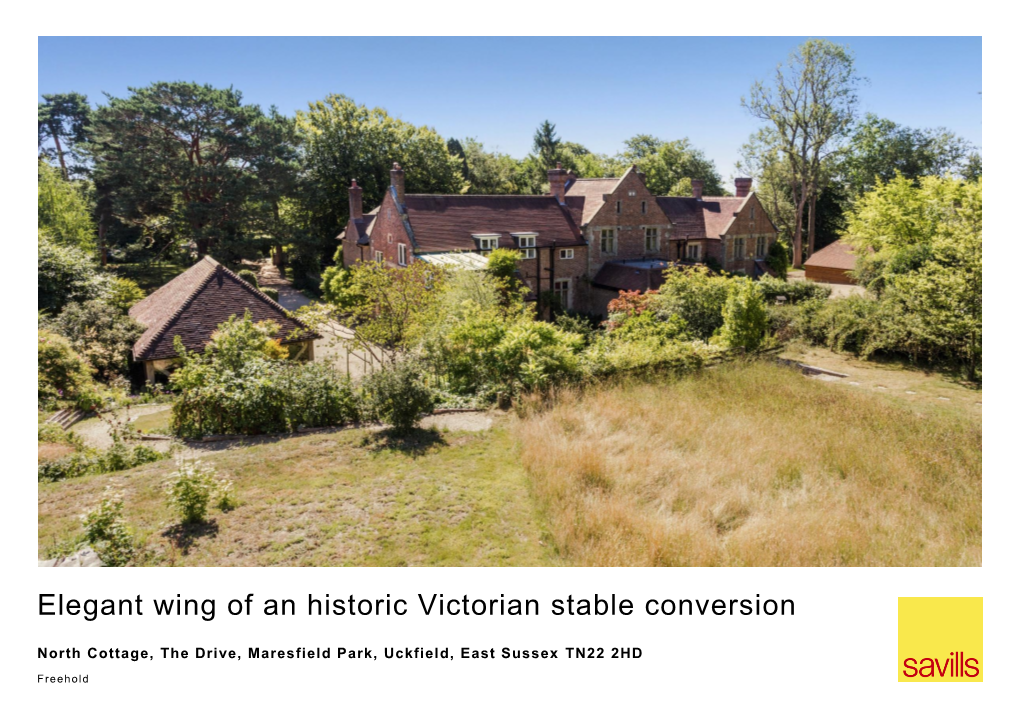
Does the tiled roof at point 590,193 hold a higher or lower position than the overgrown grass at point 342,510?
higher

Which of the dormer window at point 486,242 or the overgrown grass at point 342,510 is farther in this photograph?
the dormer window at point 486,242

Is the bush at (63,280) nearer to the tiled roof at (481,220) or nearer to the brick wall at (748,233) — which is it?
the tiled roof at (481,220)

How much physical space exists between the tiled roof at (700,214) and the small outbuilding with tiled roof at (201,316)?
2575 centimetres

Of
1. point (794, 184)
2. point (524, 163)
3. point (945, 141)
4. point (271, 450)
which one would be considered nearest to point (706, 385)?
point (271, 450)

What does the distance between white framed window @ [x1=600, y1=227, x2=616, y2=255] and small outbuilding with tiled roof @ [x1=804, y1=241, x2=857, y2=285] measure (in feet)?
63.0

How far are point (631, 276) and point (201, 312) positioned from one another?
71.0 feet

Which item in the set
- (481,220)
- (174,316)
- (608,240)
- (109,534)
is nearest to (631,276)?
(608,240)

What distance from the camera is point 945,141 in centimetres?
5319

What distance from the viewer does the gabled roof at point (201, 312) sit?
70.8 feet

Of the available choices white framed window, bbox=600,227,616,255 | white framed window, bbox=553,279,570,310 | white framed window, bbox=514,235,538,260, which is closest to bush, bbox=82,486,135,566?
white framed window, bbox=514,235,538,260

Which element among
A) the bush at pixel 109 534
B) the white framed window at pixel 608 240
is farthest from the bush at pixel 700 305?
the bush at pixel 109 534

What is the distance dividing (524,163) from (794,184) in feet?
108

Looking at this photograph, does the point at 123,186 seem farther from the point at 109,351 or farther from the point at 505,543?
the point at 505,543

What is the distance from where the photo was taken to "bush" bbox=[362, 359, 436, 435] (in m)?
14.4
